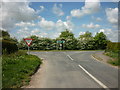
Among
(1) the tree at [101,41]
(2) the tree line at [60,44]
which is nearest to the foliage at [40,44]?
(2) the tree line at [60,44]

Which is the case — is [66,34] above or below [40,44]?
above

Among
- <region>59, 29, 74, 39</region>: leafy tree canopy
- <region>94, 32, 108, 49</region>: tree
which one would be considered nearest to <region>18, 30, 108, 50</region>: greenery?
<region>94, 32, 108, 49</region>: tree

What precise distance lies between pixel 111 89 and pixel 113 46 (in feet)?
88.2

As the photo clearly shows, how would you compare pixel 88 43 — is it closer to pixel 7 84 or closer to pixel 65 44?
pixel 65 44

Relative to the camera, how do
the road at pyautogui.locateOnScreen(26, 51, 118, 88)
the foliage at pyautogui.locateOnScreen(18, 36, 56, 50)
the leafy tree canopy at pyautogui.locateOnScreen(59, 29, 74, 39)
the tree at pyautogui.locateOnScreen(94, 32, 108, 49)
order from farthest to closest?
1. the leafy tree canopy at pyautogui.locateOnScreen(59, 29, 74, 39)
2. the tree at pyautogui.locateOnScreen(94, 32, 108, 49)
3. the foliage at pyautogui.locateOnScreen(18, 36, 56, 50)
4. the road at pyautogui.locateOnScreen(26, 51, 118, 88)

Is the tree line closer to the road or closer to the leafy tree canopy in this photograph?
the leafy tree canopy

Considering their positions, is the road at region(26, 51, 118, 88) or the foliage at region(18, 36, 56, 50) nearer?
the road at region(26, 51, 118, 88)

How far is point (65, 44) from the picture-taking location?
56.4 meters

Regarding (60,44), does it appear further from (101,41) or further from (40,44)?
(101,41)

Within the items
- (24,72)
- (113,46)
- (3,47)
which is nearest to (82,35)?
(113,46)

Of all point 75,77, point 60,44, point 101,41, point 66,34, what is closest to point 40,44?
point 60,44

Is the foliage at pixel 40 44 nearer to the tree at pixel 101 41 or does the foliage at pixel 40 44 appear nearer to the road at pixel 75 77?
the tree at pixel 101 41

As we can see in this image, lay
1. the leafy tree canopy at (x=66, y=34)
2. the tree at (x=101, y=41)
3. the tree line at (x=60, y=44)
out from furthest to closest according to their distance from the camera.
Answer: the leafy tree canopy at (x=66, y=34) < the tree at (x=101, y=41) < the tree line at (x=60, y=44)

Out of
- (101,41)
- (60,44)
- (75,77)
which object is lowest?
(75,77)
